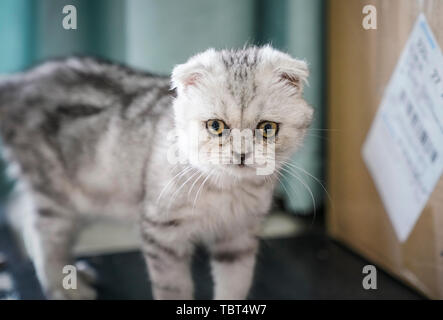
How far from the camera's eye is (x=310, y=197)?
5.57 ft

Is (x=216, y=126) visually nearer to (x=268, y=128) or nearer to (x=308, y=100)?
(x=268, y=128)

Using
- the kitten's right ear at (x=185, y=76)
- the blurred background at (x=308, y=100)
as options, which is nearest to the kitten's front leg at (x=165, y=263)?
the blurred background at (x=308, y=100)

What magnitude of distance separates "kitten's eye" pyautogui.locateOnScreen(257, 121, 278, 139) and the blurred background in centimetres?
16

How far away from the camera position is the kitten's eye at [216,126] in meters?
0.98

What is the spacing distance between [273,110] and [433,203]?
0.53m

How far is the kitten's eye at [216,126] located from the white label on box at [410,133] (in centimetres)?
50

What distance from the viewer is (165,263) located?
1145 mm

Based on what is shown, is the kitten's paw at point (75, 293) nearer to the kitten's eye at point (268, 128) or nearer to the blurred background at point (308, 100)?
the blurred background at point (308, 100)

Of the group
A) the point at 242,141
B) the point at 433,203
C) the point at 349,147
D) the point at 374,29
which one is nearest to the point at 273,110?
the point at 242,141

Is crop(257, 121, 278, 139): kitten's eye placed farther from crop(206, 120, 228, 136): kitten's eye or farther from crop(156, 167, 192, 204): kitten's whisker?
crop(156, 167, 192, 204): kitten's whisker

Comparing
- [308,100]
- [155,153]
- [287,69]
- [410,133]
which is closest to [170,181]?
[155,153]

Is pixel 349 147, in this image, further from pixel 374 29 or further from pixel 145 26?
pixel 145 26

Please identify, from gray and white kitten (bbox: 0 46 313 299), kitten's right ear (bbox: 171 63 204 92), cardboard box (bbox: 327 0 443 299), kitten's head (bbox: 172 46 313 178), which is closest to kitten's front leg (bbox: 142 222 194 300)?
gray and white kitten (bbox: 0 46 313 299)
